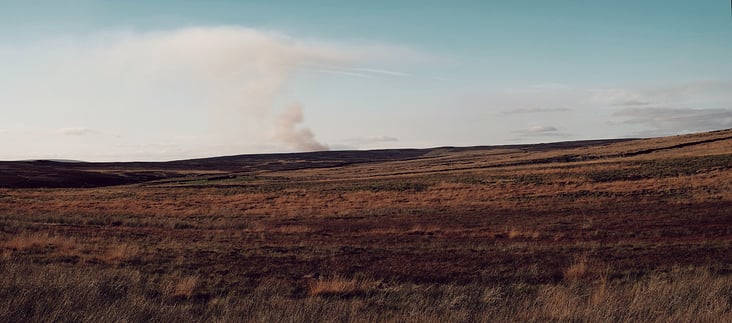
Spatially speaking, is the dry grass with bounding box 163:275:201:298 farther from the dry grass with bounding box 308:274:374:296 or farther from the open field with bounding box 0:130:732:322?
the dry grass with bounding box 308:274:374:296

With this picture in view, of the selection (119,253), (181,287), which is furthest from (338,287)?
(119,253)

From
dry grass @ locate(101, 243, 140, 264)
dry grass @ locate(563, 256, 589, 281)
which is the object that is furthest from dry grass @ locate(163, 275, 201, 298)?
dry grass @ locate(563, 256, 589, 281)

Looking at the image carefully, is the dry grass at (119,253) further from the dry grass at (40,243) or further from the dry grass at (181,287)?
the dry grass at (181,287)

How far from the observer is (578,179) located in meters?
45.8

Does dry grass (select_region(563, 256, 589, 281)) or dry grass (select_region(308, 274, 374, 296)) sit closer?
dry grass (select_region(308, 274, 374, 296))

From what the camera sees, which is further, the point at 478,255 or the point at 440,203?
the point at 440,203

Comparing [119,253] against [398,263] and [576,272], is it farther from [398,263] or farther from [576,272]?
[576,272]

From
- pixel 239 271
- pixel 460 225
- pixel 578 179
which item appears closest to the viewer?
pixel 239 271

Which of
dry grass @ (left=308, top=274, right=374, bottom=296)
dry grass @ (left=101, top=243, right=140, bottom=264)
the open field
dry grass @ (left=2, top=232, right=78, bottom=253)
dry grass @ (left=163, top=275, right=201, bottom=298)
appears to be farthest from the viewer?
dry grass @ (left=2, top=232, right=78, bottom=253)

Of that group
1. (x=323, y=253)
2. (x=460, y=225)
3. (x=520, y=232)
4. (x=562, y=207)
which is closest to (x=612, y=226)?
(x=520, y=232)

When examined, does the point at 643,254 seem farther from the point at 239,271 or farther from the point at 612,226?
the point at 239,271

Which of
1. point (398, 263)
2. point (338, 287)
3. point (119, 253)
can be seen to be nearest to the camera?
point (338, 287)

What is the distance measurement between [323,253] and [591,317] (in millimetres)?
9779

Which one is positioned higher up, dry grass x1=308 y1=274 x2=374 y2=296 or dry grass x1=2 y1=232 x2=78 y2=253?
dry grass x1=2 y1=232 x2=78 y2=253
